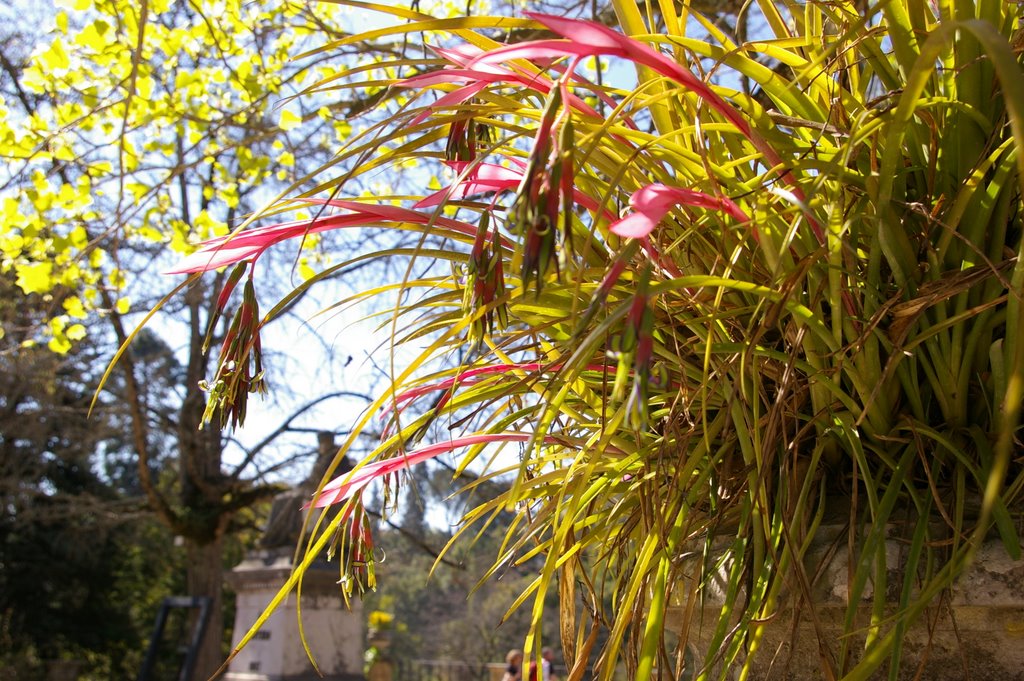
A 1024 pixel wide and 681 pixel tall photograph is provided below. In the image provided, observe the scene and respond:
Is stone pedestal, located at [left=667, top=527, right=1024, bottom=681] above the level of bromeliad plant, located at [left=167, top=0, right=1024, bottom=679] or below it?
below

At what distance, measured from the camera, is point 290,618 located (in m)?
5.22

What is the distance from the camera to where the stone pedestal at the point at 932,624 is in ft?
2.39

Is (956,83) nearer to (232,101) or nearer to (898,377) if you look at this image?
(898,377)

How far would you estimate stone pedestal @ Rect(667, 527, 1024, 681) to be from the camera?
2.39 feet

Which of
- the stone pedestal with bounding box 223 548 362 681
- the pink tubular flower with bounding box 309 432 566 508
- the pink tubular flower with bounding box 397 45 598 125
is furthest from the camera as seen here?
the stone pedestal with bounding box 223 548 362 681

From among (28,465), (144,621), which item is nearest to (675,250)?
(28,465)

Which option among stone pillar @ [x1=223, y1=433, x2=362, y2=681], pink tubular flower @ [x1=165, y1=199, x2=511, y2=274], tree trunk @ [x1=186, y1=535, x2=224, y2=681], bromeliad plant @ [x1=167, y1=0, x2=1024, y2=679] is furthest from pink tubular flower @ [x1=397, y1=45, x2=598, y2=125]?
tree trunk @ [x1=186, y1=535, x2=224, y2=681]

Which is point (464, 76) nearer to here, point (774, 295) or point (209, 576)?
point (774, 295)

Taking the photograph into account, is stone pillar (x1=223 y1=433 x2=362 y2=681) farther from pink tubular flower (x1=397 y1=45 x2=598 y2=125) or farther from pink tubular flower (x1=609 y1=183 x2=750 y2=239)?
pink tubular flower (x1=609 y1=183 x2=750 y2=239)

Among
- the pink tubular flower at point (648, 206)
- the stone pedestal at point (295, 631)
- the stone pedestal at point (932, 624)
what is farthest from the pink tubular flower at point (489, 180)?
the stone pedestal at point (295, 631)

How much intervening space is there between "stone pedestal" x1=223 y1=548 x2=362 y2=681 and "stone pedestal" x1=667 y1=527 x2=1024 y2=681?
179 inches

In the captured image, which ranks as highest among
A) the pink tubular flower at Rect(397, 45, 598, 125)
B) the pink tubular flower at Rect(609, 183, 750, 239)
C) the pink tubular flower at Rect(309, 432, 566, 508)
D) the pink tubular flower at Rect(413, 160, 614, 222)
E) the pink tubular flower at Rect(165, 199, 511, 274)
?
the pink tubular flower at Rect(397, 45, 598, 125)

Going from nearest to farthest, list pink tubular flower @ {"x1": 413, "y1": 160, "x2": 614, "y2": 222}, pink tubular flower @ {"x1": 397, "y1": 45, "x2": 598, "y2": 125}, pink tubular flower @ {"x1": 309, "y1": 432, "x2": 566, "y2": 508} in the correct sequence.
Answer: pink tubular flower @ {"x1": 397, "y1": 45, "x2": 598, "y2": 125} → pink tubular flower @ {"x1": 413, "y1": 160, "x2": 614, "y2": 222} → pink tubular flower @ {"x1": 309, "y1": 432, "x2": 566, "y2": 508}

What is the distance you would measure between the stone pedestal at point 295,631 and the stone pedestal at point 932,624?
4.54 meters
